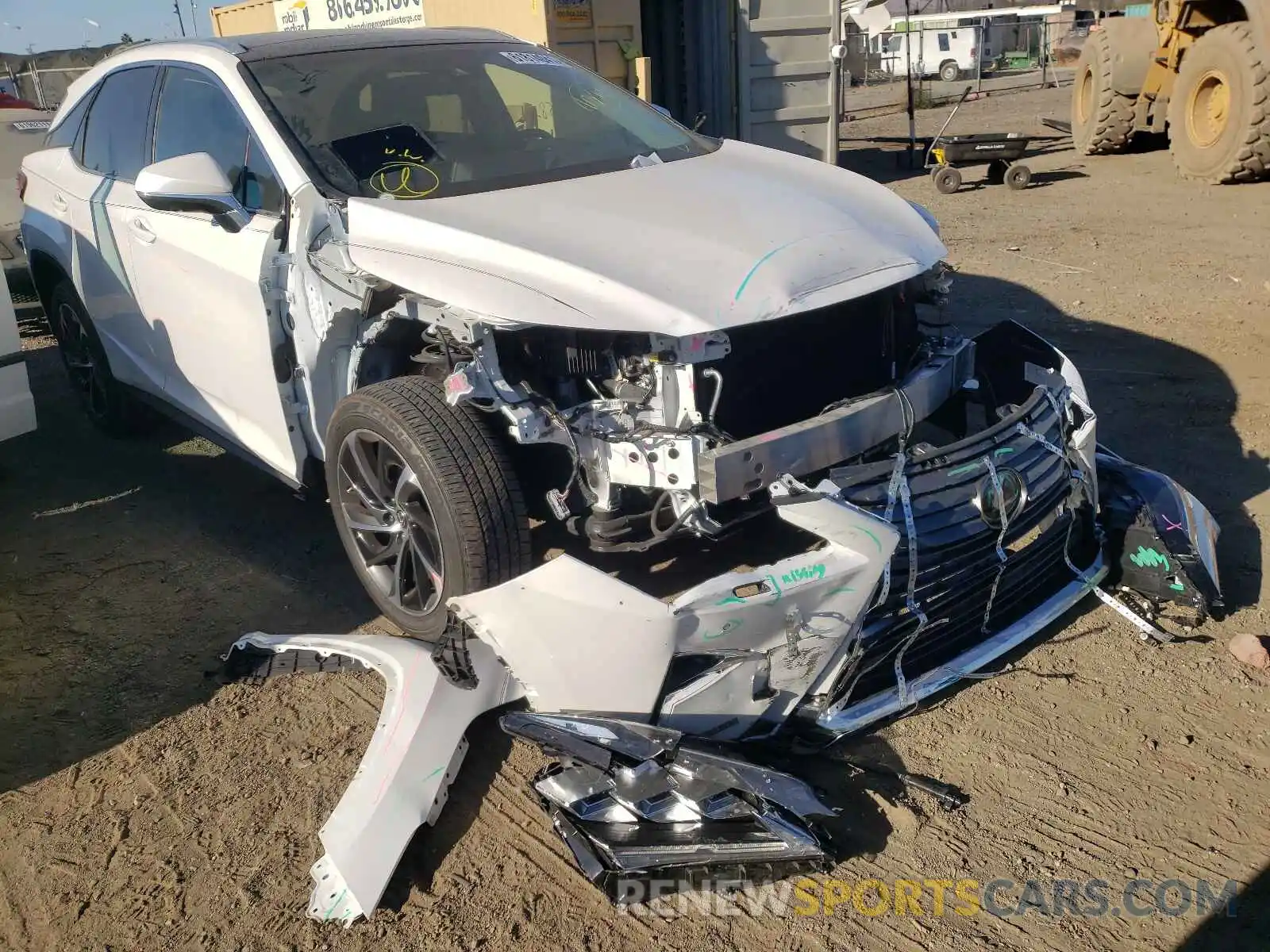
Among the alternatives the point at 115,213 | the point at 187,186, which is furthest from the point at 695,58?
the point at 187,186

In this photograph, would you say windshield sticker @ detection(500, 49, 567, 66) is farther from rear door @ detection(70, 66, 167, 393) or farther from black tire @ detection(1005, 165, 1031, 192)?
black tire @ detection(1005, 165, 1031, 192)

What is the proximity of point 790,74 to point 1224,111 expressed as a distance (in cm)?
446

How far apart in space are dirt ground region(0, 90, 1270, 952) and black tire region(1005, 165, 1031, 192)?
7.10 meters

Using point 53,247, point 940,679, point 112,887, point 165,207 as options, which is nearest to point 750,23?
point 53,247

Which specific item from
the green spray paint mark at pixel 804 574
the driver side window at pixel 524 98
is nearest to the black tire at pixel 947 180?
the driver side window at pixel 524 98

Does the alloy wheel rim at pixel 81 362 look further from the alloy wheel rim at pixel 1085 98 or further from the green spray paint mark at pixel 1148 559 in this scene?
the alloy wheel rim at pixel 1085 98

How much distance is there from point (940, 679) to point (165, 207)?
295 cm

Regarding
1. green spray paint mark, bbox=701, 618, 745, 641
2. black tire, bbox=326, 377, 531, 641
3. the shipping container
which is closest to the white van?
the shipping container

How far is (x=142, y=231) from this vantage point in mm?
4324

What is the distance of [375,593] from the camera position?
11.8ft

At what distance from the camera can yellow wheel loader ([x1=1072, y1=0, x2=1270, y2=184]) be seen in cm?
1012

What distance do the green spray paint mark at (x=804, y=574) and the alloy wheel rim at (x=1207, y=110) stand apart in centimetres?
1025

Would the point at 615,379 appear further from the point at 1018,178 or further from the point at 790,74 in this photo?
the point at 1018,178

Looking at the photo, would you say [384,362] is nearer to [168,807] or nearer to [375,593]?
[375,593]
